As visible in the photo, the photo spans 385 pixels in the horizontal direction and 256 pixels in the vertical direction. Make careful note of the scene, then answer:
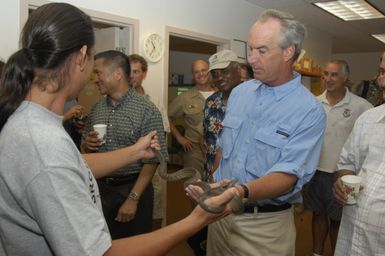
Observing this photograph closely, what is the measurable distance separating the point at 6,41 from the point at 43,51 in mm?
1858

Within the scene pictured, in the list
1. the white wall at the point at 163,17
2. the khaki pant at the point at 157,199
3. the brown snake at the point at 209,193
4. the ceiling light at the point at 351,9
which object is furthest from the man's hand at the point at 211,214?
the ceiling light at the point at 351,9

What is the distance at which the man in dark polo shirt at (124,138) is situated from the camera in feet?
7.14

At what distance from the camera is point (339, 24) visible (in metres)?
6.20

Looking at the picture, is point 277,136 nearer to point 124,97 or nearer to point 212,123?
point 124,97

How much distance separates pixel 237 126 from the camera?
1672mm

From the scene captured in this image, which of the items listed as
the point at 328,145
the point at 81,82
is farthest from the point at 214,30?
the point at 81,82

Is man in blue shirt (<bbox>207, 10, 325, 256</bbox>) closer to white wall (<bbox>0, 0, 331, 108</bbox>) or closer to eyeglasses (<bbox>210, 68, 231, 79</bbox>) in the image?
eyeglasses (<bbox>210, 68, 231, 79</bbox>)

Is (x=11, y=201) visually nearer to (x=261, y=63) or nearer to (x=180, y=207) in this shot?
(x=261, y=63)

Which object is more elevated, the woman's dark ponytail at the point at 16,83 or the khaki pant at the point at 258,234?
the woman's dark ponytail at the point at 16,83

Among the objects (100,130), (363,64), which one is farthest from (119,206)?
(363,64)

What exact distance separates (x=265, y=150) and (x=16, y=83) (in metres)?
1.02

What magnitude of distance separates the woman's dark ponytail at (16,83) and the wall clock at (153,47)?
8.44 feet

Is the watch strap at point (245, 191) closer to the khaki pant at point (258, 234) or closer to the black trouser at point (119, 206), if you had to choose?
the khaki pant at point (258, 234)

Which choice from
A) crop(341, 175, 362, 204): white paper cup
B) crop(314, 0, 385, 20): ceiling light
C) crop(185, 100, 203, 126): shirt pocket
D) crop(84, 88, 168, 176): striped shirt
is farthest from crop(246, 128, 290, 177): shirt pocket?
crop(314, 0, 385, 20): ceiling light
